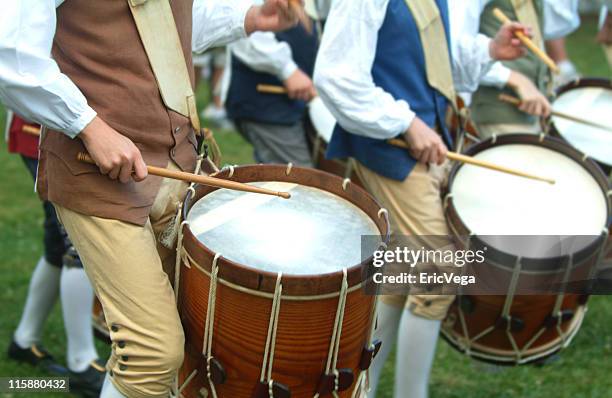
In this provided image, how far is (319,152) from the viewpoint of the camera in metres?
4.25

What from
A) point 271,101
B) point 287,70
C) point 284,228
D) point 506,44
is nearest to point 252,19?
point 284,228

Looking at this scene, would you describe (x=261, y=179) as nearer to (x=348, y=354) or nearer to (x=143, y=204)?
(x=143, y=204)

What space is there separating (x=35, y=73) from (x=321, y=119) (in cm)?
223

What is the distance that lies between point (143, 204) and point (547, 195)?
1.50 metres

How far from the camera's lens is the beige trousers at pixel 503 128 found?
405cm

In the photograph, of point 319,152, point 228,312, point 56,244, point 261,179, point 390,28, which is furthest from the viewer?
point 319,152

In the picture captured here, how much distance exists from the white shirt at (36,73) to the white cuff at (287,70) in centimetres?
197

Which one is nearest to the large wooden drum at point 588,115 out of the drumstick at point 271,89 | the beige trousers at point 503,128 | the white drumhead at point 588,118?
the white drumhead at point 588,118

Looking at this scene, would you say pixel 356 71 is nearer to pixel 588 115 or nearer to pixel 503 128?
pixel 503 128

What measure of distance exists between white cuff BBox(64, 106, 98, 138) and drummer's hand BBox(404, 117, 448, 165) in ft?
3.92

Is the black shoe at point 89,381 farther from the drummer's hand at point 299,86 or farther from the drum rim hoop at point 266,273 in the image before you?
the drummer's hand at point 299,86

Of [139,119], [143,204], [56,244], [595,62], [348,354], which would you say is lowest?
[595,62]

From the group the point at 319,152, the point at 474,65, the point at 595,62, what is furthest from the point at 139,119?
the point at 595,62

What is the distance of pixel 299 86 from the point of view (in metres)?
4.19
